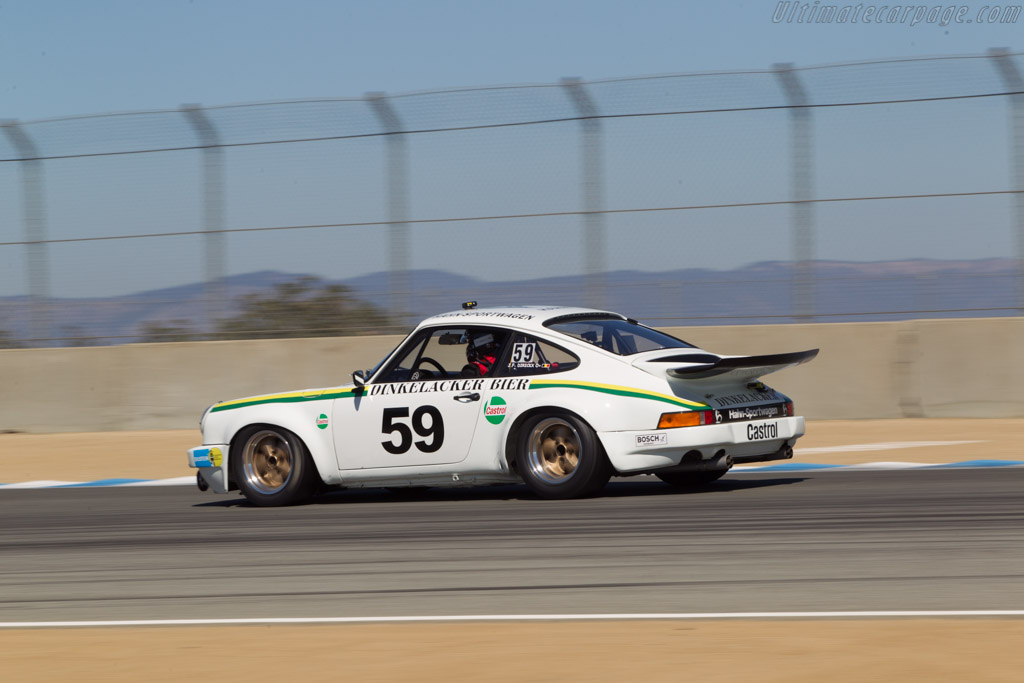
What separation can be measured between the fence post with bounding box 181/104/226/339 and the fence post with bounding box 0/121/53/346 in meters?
2.25

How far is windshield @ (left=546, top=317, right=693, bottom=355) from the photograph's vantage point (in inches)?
390

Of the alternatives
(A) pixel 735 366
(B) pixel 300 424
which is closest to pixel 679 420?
(A) pixel 735 366

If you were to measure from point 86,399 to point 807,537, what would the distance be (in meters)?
12.7

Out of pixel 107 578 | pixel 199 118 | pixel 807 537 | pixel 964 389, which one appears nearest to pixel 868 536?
pixel 807 537

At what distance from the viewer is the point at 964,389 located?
15156 millimetres

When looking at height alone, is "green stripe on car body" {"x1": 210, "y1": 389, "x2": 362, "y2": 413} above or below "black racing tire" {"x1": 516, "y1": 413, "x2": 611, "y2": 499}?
above

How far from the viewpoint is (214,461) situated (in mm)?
10445

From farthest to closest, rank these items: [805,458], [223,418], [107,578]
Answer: [805,458] → [223,418] → [107,578]

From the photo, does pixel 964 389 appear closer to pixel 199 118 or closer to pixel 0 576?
pixel 199 118

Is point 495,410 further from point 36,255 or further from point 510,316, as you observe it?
point 36,255

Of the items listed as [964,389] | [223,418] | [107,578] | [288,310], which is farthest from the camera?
[288,310]

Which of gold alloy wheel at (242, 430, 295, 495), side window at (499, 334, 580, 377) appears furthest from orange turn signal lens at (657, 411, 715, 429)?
gold alloy wheel at (242, 430, 295, 495)

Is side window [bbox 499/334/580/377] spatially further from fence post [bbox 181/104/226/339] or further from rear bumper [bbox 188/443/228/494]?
fence post [bbox 181/104/226/339]

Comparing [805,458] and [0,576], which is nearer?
[0,576]
